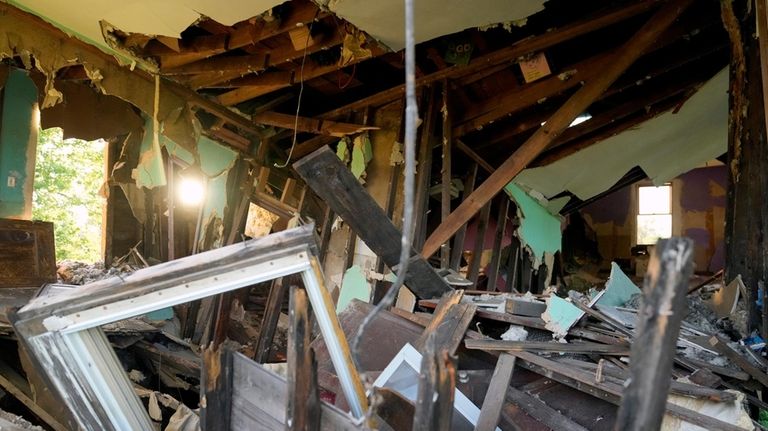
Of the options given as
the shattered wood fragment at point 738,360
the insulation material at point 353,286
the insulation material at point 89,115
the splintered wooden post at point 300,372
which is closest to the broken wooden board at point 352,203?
the splintered wooden post at point 300,372

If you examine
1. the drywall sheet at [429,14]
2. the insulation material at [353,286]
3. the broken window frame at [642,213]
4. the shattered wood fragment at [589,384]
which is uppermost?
the broken window frame at [642,213]

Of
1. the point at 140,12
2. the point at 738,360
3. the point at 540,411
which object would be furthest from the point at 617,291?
the point at 140,12

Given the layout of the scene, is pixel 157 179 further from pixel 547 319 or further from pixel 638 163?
pixel 638 163

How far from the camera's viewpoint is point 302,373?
149cm

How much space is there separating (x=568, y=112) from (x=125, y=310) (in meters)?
3.42

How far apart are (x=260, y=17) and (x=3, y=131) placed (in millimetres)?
3995

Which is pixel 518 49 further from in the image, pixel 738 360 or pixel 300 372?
pixel 300 372

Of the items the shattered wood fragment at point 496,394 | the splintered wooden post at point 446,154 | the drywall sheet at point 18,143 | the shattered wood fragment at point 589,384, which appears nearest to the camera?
the shattered wood fragment at point 589,384

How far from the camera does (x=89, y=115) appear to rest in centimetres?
644

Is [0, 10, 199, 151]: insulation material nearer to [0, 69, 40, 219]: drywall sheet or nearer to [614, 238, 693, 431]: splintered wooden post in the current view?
[0, 69, 40, 219]: drywall sheet

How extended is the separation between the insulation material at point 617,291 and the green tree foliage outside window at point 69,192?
13430 mm

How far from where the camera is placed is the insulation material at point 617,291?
4.03 metres

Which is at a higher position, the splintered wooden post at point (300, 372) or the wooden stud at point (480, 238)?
the wooden stud at point (480, 238)

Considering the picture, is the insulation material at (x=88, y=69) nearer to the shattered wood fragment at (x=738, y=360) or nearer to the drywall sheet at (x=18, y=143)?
the drywall sheet at (x=18, y=143)
